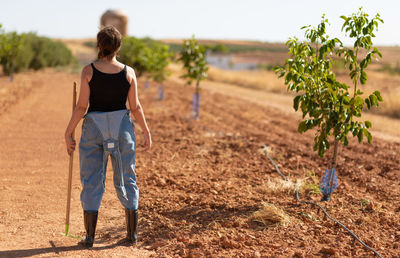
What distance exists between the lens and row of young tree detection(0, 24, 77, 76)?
20250 millimetres

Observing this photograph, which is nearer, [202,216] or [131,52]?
[202,216]

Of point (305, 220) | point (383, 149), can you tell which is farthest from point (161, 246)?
point (383, 149)

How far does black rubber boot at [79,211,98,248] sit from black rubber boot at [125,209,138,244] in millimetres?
267

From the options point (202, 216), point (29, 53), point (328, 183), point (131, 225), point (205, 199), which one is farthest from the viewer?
point (29, 53)

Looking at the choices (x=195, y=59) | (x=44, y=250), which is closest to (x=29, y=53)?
(x=195, y=59)

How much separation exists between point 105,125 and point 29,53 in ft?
81.7

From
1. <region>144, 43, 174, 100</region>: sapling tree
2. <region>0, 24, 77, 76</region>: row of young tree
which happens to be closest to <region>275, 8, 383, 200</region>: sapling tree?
<region>144, 43, 174, 100</region>: sapling tree

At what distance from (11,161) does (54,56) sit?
1045 inches

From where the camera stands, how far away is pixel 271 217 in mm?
4117

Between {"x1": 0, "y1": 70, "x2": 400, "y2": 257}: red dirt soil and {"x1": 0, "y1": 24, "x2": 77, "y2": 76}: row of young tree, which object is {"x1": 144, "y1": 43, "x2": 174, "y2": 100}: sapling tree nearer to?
{"x1": 0, "y1": 24, "x2": 77, "y2": 76}: row of young tree

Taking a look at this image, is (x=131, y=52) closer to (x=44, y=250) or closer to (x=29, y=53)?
(x=29, y=53)

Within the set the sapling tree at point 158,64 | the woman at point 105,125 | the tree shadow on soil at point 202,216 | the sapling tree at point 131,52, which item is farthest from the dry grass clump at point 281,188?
the sapling tree at point 131,52

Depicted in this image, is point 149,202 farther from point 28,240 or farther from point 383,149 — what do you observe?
point 383,149

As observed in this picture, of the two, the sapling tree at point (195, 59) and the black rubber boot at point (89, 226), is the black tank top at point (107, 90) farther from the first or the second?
the sapling tree at point (195, 59)
